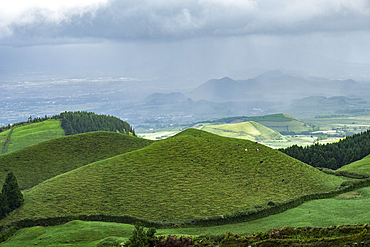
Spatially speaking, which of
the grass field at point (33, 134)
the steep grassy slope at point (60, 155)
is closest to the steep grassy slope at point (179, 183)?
the steep grassy slope at point (60, 155)

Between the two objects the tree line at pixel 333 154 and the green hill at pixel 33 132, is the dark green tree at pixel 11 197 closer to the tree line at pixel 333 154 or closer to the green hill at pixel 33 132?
the tree line at pixel 333 154

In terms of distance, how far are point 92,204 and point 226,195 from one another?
20.7 metres

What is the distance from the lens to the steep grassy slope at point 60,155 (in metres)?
72.2

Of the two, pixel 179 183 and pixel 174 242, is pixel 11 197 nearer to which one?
pixel 179 183

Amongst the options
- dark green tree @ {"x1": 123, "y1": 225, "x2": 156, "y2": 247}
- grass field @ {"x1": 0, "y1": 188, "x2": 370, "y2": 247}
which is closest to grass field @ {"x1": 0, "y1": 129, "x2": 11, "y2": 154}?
grass field @ {"x1": 0, "y1": 188, "x2": 370, "y2": 247}

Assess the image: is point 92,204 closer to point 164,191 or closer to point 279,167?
point 164,191

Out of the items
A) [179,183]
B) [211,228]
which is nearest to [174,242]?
[211,228]

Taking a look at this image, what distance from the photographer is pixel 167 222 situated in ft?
146

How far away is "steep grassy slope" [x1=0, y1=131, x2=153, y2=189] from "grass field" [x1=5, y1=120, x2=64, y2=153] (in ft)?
194

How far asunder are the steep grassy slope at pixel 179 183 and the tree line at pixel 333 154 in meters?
40.7

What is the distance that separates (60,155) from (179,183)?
3997 centimetres

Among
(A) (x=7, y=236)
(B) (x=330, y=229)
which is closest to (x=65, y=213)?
(A) (x=7, y=236)

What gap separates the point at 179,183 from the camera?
55031 mm

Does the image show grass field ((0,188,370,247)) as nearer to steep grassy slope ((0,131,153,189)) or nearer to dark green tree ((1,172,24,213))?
dark green tree ((1,172,24,213))
